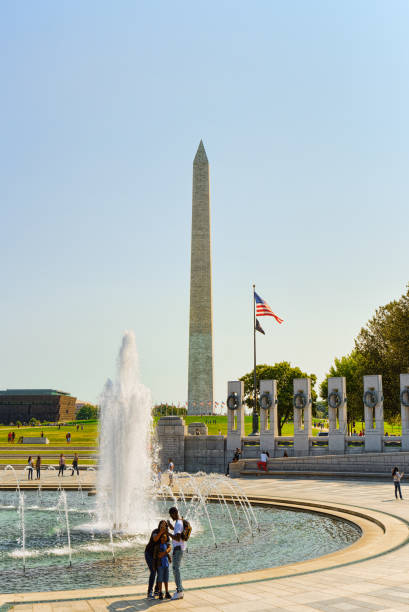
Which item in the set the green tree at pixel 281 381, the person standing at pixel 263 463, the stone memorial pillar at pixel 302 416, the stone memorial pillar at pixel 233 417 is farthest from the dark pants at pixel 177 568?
the green tree at pixel 281 381

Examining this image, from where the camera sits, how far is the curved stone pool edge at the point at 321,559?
31.8 feet

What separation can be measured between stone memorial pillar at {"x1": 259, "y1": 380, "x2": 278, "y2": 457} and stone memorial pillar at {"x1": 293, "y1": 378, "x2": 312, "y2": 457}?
1.40 m

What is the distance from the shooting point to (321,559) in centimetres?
1246

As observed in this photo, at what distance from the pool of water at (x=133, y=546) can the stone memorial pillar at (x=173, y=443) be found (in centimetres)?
1766

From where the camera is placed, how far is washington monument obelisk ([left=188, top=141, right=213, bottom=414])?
69.7 metres

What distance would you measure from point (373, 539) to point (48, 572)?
7.93 meters

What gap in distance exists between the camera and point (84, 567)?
1311 cm

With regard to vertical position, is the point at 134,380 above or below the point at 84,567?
above

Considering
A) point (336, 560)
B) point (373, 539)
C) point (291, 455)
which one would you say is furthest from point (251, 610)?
point (291, 455)

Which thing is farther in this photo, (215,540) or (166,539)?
(215,540)

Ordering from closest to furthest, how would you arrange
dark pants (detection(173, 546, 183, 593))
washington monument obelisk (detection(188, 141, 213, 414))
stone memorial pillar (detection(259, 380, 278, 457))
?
dark pants (detection(173, 546, 183, 593)), stone memorial pillar (detection(259, 380, 278, 457)), washington monument obelisk (detection(188, 141, 213, 414))

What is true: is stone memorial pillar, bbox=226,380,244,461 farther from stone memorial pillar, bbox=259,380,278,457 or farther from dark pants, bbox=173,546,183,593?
dark pants, bbox=173,546,183,593

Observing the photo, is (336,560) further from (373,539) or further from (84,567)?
(84,567)

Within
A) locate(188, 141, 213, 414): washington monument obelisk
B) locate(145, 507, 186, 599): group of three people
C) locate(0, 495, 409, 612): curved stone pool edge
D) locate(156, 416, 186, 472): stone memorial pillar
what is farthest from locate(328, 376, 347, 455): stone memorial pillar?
locate(188, 141, 213, 414): washington monument obelisk
